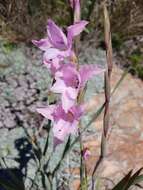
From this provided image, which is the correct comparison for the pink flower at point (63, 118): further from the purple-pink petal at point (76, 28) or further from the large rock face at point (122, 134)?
the large rock face at point (122, 134)

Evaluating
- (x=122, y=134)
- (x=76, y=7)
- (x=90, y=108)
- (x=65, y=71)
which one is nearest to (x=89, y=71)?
(x=65, y=71)

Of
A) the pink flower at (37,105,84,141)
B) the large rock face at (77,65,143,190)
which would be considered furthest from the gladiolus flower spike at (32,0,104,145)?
the large rock face at (77,65,143,190)

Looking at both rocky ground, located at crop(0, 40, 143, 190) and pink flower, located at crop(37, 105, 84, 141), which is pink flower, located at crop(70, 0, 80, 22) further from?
rocky ground, located at crop(0, 40, 143, 190)

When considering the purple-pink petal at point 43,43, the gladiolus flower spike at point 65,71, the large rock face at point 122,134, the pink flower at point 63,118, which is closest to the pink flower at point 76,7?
the gladiolus flower spike at point 65,71

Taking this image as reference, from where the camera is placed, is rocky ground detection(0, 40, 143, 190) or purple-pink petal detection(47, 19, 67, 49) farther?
rocky ground detection(0, 40, 143, 190)

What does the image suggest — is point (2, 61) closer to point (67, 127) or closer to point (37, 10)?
point (37, 10)

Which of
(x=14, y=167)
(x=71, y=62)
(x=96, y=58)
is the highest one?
(x=71, y=62)

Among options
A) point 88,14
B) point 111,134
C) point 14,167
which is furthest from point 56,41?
point 88,14
